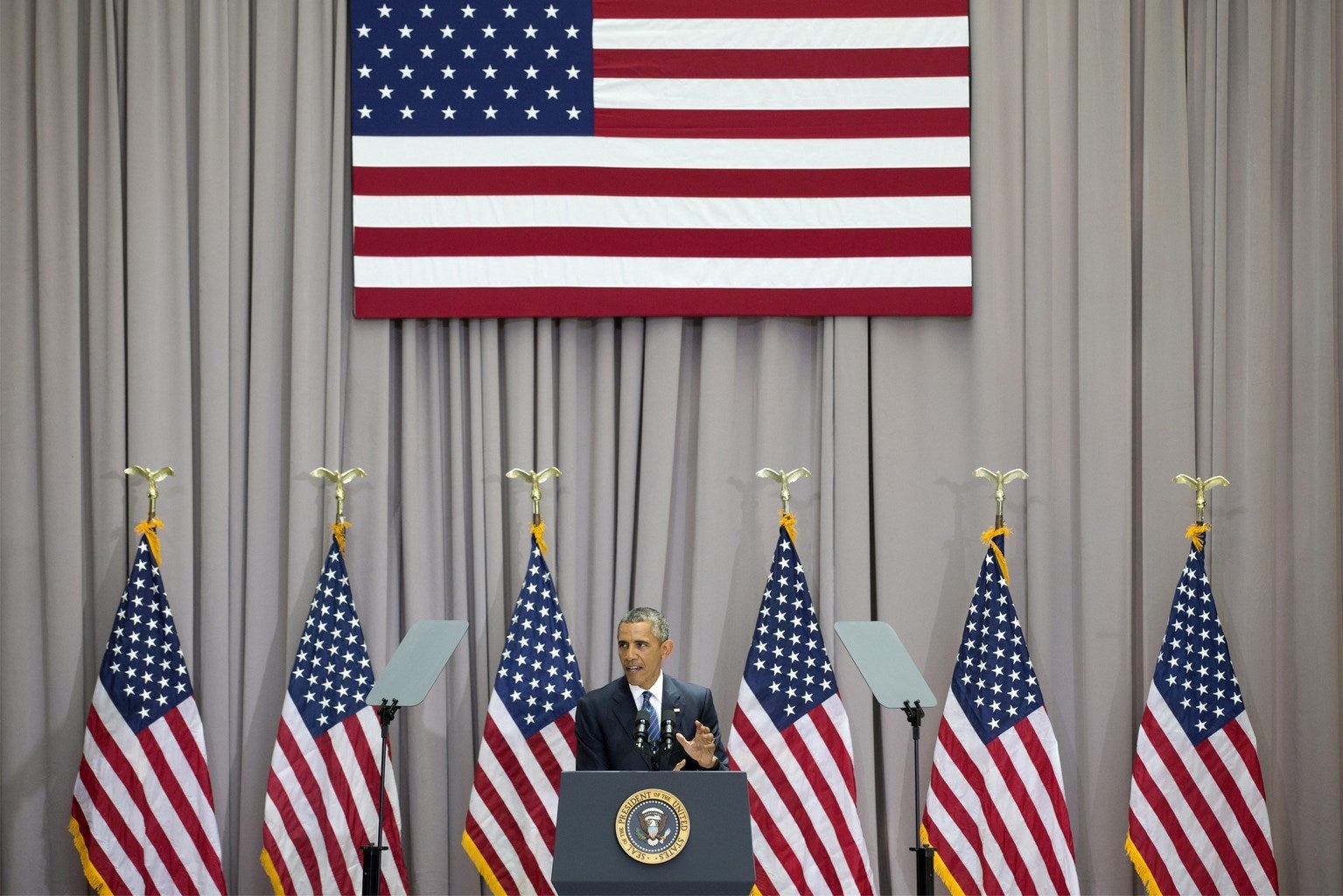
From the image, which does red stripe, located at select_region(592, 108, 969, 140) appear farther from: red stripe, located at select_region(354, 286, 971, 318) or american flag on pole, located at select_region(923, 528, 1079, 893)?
american flag on pole, located at select_region(923, 528, 1079, 893)

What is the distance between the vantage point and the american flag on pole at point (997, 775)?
5.13m

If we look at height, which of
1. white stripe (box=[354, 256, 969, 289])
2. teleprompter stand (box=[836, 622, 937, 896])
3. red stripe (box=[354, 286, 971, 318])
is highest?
white stripe (box=[354, 256, 969, 289])

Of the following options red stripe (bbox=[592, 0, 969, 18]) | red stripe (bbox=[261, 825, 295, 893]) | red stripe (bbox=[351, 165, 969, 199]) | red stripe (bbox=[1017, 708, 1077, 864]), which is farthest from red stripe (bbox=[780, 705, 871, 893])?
red stripe (bbox=[592, 0, 969, 18])

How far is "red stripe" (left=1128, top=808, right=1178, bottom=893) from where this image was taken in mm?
5133

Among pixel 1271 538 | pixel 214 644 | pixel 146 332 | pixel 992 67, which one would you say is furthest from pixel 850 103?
pixel 214 644

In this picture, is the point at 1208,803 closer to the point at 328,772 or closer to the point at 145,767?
the point at 328,772

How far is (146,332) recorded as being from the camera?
5.52m

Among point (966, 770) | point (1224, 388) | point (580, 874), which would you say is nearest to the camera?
point (580, 874)

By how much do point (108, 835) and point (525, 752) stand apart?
160 cm

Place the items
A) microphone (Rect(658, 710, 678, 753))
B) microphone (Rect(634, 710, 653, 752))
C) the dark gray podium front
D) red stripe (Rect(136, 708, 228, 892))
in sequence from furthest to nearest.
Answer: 1. red stripe (Rect(136, 708, 228, 892))
2. microphone (Rect(634, 710, 653, 752))
3. microphone (Rect(658, 710, 678, 753))
4. the dark gray podium front

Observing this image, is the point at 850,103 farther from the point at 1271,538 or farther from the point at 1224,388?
the point at 1271,538

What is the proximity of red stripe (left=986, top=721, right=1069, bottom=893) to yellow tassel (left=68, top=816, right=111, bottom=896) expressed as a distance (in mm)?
3385

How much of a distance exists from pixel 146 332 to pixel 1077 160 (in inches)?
153

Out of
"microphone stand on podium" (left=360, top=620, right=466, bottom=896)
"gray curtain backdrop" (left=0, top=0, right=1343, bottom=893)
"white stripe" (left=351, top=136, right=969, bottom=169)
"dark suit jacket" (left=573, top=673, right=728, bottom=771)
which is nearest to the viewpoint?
"microphone stand on podium" (left=360, top=620, right=466, bottom=896)
